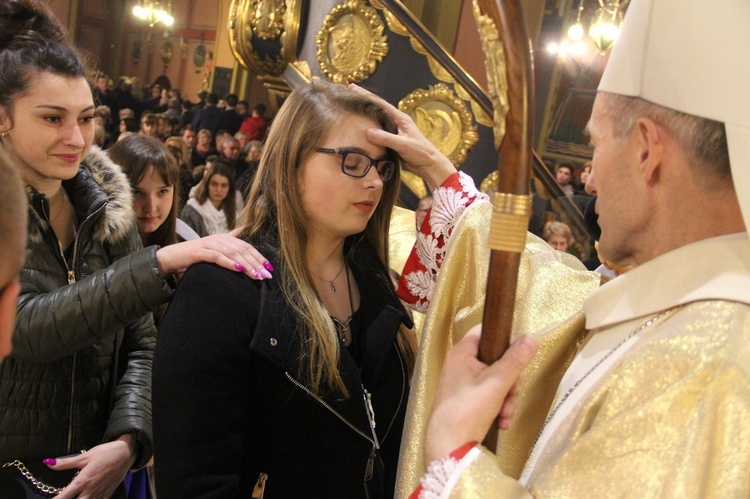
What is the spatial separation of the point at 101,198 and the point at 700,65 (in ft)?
4.98

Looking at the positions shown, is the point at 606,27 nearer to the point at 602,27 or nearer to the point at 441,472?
the point at 602,27

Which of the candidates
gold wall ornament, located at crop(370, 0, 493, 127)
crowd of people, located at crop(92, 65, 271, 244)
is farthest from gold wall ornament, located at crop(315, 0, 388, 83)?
crowd of people, located at crop(92, 65, 271, 244)

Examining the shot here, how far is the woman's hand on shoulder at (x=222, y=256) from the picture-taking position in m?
1.69

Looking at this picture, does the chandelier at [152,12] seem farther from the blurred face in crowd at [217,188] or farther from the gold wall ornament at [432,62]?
the gold wall ornament at [432,62]

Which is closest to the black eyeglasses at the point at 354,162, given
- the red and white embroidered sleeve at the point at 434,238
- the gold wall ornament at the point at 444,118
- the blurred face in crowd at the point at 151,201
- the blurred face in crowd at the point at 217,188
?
the red and white embroidered sleeve at the point at 434,238

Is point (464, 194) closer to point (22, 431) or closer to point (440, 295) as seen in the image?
point (440, 295)

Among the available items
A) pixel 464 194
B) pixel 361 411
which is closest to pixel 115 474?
pixel 361 411

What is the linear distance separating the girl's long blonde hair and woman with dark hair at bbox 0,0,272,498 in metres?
0.12

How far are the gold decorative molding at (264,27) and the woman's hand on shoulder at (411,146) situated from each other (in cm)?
349

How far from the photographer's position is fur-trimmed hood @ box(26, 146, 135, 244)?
6.72ft

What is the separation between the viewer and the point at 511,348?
44.6 inches

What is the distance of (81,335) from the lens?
5.97 feet

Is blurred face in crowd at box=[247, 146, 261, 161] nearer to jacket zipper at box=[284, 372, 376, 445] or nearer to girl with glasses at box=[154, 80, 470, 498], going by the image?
girl with glasses at box=[154, 80, 470, 498]

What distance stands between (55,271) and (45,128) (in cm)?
36
